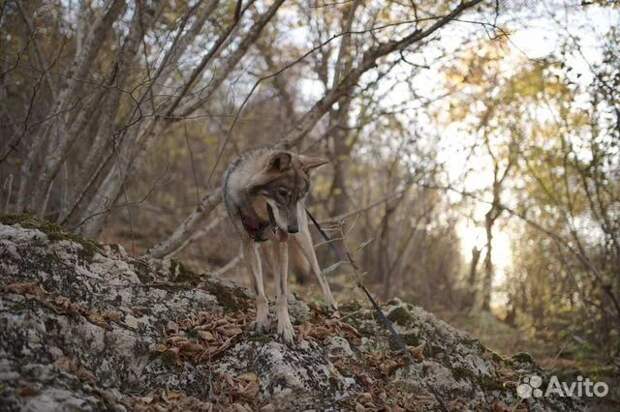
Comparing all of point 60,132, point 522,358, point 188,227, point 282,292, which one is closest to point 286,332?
point 282,292

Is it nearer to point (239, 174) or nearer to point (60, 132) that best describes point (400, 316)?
point (239, 174)

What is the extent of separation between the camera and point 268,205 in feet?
17.3

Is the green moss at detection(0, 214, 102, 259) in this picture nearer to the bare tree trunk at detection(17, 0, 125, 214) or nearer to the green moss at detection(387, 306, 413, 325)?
the bare tree trunk at detection(17, 0, 125, 214)

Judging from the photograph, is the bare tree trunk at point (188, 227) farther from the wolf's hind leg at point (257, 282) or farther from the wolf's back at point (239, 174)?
the wolf's hind leg at point (257, 282)

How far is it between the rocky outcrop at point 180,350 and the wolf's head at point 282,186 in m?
1.18

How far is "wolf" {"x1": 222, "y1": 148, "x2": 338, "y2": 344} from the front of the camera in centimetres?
519

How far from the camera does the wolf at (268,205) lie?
5.19 metres

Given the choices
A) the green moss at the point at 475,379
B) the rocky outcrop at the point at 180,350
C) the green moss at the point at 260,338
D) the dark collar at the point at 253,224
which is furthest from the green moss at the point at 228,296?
the green moss at the point at 475,379

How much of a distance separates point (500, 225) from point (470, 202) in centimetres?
101

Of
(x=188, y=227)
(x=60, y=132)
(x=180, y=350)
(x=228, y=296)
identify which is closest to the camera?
(x=180, y=350)

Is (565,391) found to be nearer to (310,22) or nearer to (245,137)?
(310,22)

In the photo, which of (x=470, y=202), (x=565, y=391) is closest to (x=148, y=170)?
(x=470, y=202)

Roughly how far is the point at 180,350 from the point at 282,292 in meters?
1.12

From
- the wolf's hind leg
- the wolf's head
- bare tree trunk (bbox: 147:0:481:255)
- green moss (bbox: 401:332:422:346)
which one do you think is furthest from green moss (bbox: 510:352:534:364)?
bare tree trunk (bbox: 147:0:481:255)
